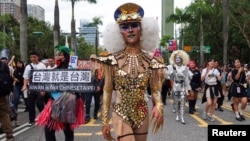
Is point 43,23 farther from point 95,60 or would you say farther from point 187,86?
point 95,60

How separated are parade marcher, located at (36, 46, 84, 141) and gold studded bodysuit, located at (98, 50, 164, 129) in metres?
1.92

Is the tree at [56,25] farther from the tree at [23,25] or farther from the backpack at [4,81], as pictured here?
the backpack at [4,81]

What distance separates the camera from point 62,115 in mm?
5922

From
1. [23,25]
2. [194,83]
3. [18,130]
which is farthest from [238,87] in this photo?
[23,25]

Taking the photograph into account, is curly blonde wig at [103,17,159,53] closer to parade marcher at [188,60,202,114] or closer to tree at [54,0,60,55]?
parade marcher at [188,60,202,114]

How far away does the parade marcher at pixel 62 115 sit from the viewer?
19.5 ft

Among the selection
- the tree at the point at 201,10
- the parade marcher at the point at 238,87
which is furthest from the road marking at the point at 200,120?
the tree at the point at 201,10

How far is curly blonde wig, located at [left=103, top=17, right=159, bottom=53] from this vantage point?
436 centimetres

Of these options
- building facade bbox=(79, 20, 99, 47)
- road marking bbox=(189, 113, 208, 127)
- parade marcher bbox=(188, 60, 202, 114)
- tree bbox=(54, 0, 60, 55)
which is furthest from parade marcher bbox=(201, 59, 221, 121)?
building facade bbox=(79, 20, 99, 47)

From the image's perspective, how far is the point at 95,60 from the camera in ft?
14.3

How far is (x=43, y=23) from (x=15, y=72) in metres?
51.8

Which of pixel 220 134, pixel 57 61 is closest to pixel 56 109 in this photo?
pixel 57 61

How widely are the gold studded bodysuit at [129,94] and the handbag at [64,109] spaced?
1827 mm

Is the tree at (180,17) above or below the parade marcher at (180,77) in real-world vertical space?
above
